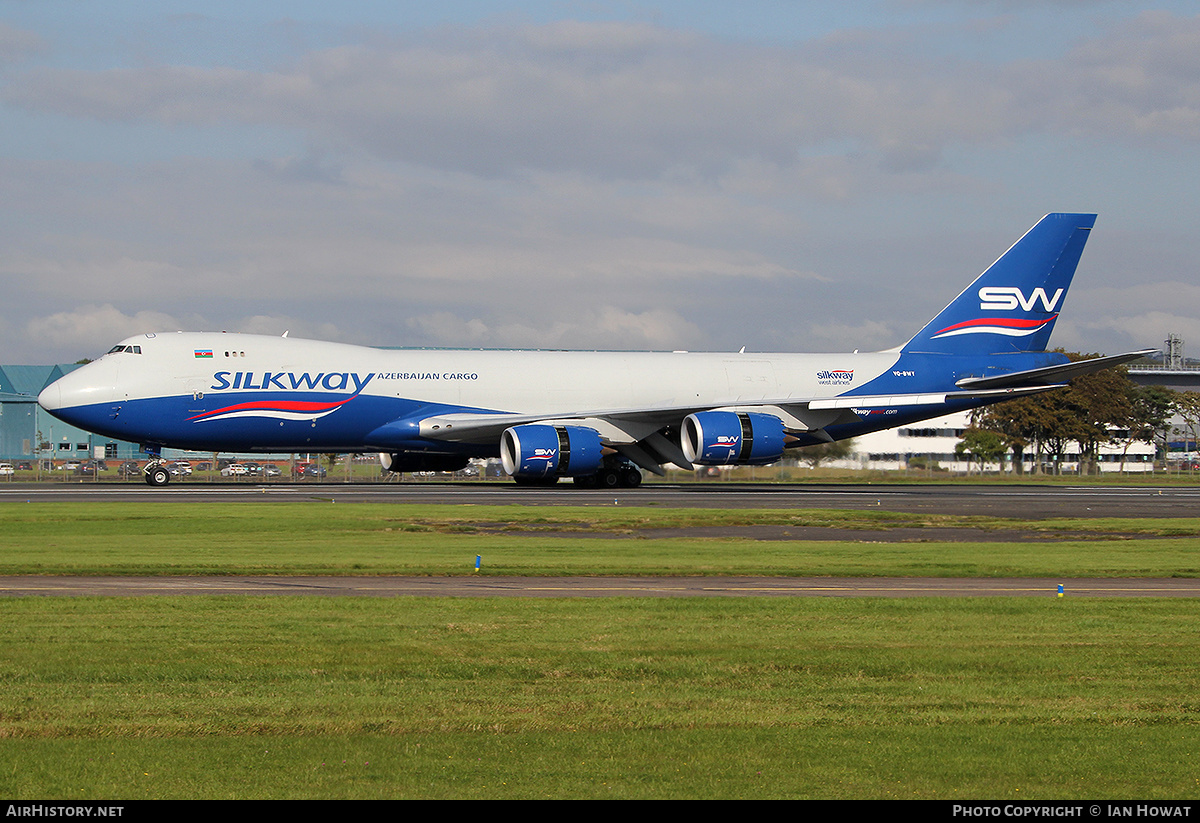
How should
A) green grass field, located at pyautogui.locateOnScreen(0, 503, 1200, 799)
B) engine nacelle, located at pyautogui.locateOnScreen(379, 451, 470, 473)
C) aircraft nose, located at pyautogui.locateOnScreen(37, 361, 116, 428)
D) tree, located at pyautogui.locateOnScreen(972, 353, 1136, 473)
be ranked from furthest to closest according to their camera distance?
tree, located at pyautogui.locateOnScreen(972, 353, 1136, 473) < engine nacelle, located at pyautogui.locateOnScreen(379, 451, 470, 473) < aircraft nose, located at pyautogui.locateOnScreen(37, 361, 116, 428) < green grass field, located at pyautogui.locateOnScreen(0, 503, 1200, 799)

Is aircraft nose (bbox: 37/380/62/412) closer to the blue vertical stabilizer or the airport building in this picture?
the blue vertical stabilizer

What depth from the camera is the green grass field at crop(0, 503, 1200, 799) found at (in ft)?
26.2

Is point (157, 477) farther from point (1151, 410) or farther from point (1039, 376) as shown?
point (1151, 410)

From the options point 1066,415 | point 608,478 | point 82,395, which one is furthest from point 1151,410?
point 82,395

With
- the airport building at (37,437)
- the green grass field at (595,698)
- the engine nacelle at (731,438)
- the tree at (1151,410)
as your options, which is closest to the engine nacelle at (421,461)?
the engine nacelle at (731,438)

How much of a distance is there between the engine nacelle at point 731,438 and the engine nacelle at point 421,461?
915 cm

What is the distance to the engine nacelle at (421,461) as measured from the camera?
48.8 m

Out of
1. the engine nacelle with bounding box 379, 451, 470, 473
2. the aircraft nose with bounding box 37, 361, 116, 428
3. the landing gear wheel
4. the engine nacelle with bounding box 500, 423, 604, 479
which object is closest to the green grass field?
the engine nacelle with bounding box 500, 423, 604, 479

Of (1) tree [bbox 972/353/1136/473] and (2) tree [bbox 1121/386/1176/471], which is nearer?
(1) tree [bbox 972/353/1136/473]

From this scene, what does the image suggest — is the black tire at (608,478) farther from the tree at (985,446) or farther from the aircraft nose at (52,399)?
the tree at (985,446)

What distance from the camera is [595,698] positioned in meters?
10.3

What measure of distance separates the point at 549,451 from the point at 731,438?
21.2ft

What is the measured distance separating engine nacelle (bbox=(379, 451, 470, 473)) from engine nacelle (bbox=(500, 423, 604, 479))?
5128 mm

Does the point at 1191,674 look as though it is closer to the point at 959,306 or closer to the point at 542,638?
the point at 542,638
